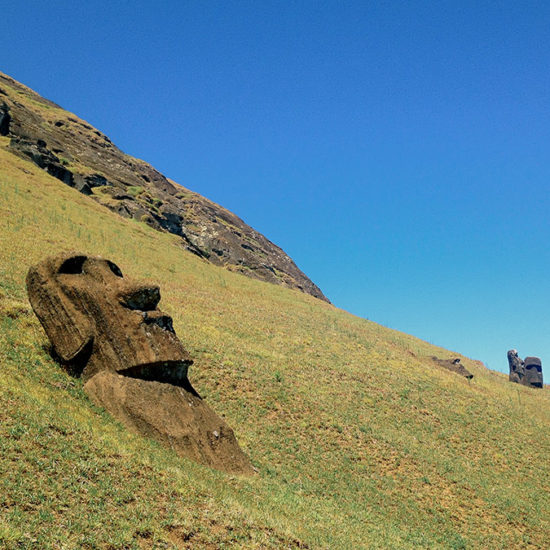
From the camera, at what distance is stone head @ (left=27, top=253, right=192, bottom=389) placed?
1648cm

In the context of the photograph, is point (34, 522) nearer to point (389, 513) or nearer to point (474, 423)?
point (389, 513)

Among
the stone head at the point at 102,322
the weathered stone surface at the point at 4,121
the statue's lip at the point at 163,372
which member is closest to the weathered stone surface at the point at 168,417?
the statue's lip at the point at 163,372

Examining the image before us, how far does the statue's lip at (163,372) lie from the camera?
53.4 feet

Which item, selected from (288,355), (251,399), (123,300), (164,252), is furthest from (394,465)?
(164,252)

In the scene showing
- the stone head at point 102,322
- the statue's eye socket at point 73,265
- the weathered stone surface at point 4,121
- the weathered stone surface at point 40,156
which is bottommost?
the stone head at point 102,322

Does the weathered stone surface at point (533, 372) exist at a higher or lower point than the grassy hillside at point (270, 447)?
higher

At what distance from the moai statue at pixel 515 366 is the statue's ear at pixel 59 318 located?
76694 mm

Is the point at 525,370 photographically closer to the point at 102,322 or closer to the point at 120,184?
the point at 102,322

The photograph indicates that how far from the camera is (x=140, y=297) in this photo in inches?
698

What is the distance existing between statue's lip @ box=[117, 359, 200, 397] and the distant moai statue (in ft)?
232

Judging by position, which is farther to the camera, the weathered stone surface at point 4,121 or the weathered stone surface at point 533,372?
the weathered stone surface at point 4,121

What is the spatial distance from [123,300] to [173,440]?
20.0 ft

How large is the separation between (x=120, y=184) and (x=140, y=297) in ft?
295

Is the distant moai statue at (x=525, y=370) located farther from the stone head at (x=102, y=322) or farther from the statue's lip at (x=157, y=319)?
the stone head at (x=102, y=322)
